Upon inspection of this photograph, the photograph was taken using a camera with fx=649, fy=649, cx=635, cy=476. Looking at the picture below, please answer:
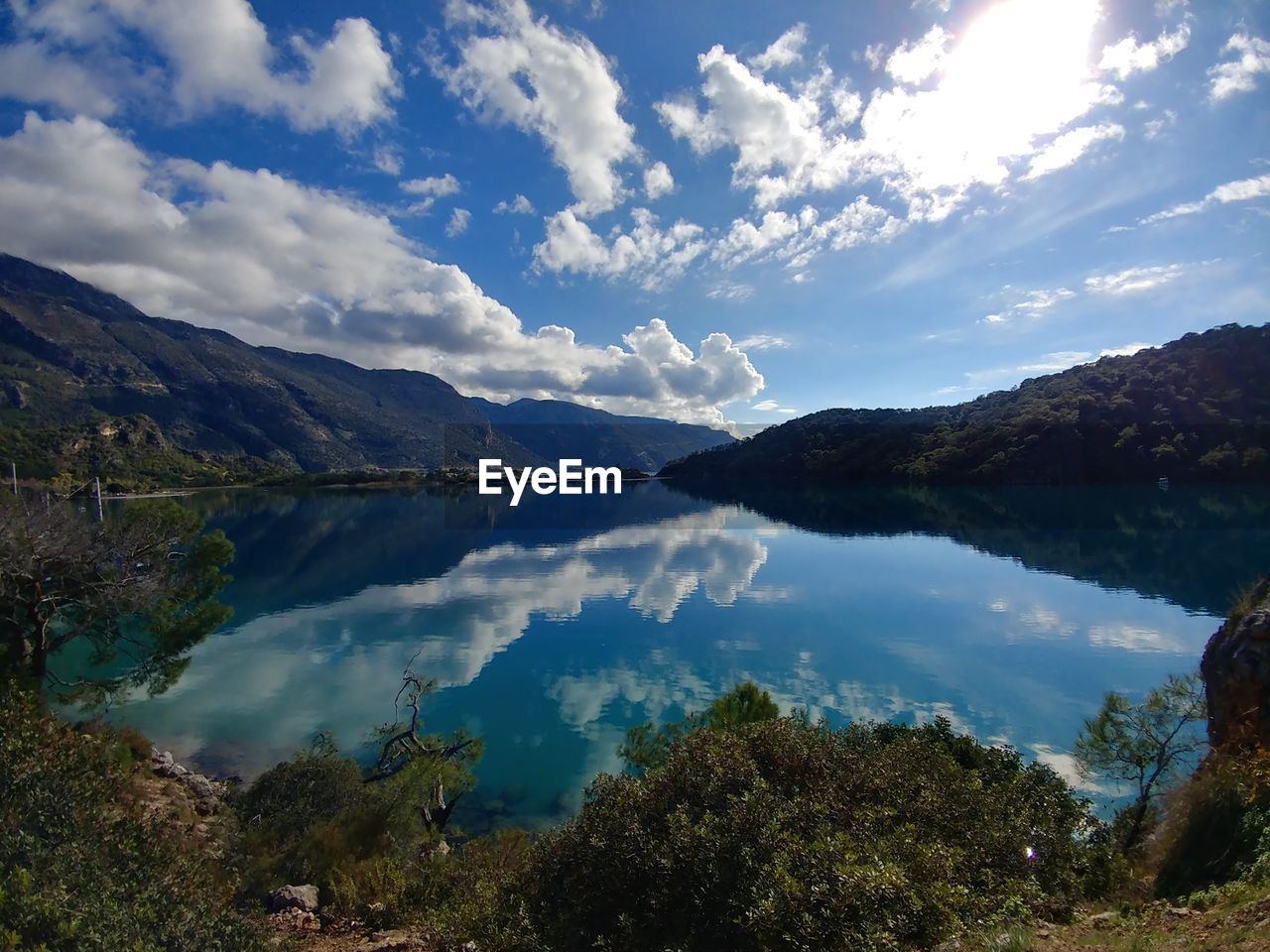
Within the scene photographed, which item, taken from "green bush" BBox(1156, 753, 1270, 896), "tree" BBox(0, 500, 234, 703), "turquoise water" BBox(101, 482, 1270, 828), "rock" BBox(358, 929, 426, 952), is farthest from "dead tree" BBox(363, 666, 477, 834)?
"green bush" BBox(1156, 753, 1270, 896)

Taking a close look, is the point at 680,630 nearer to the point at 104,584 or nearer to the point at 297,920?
the point at 104,584

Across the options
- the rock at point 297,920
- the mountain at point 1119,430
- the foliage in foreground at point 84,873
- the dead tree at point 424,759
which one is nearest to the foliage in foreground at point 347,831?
the dead tree at point 424,759

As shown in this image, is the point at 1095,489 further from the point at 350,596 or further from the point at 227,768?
the point at 227,768

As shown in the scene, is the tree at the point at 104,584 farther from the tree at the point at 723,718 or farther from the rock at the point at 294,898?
the tree at the point at 723,718

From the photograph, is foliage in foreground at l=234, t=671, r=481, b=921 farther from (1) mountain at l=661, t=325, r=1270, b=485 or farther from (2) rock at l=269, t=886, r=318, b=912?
(1) mountain at l=661, t=325, r=1270, b=485

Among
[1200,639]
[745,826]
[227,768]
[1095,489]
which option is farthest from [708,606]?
[1095,489]

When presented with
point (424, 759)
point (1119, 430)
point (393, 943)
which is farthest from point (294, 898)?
point (1119, 430)
